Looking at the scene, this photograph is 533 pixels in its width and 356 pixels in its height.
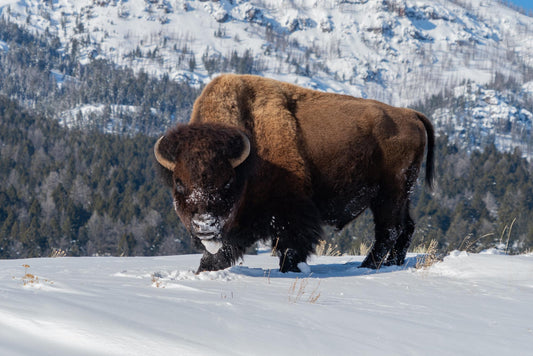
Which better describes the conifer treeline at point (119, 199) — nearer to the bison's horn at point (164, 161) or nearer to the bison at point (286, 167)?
the bison at point (286, 167)

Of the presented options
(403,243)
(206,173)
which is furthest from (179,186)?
(403,243)

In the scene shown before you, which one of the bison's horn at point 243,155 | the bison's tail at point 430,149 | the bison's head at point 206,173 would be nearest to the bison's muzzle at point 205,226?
the bison's head at point 206,173

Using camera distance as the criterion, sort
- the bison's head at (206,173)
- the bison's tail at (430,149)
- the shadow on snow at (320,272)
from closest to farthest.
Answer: the bison's head at (206,173) → the shadow on snow at (320,272) → the bison's tail at (430,149)

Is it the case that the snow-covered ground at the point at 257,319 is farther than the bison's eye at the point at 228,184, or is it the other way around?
the bison's eye at the point at 228,184

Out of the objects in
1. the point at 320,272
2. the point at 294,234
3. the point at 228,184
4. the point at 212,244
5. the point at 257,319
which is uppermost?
the point at 257,319

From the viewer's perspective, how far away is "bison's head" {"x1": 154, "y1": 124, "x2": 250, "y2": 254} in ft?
16.6

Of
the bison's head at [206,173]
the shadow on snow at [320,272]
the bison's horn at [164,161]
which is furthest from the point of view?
the shadow on snow at [320,272]

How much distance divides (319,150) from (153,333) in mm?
4810

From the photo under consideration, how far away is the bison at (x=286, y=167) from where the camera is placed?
5.27 meters

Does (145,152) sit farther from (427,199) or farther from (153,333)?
(153,333)

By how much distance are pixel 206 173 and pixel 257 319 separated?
2.50 m

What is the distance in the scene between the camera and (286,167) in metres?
6.38

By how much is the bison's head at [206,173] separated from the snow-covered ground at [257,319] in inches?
23.0

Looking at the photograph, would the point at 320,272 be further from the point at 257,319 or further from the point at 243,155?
the point at 257,319
